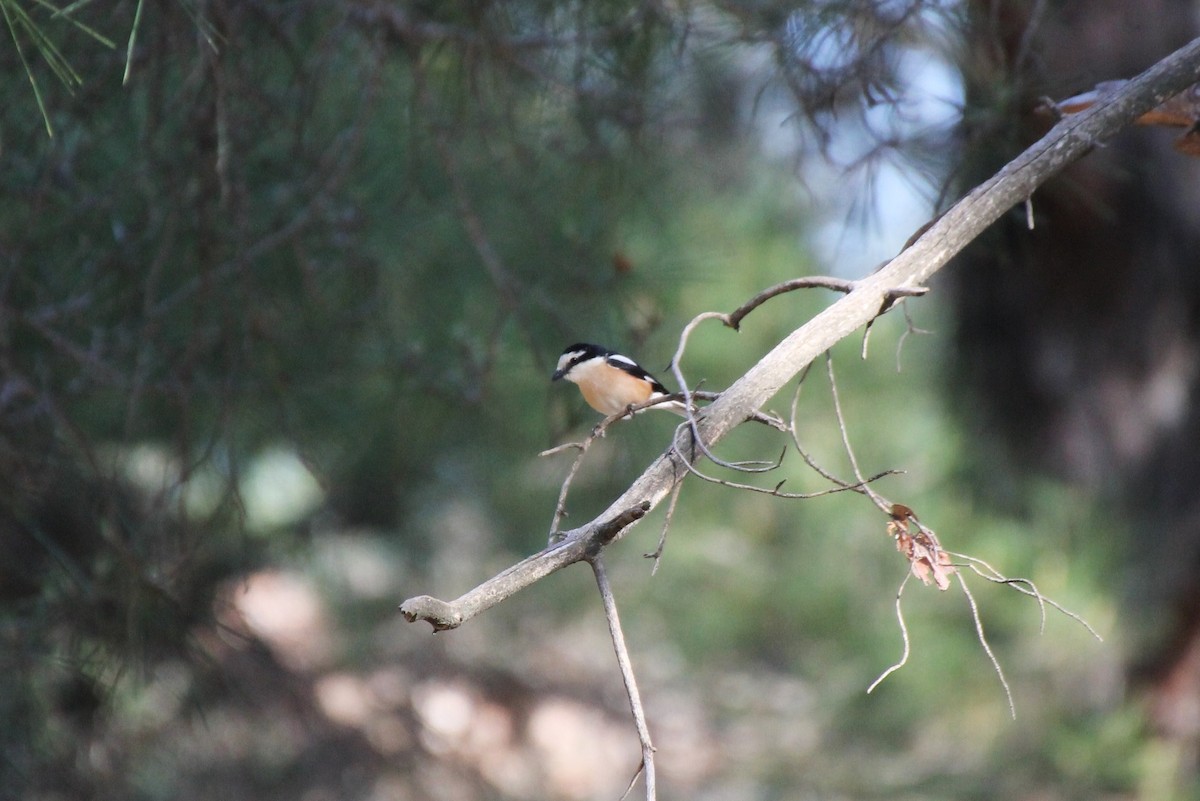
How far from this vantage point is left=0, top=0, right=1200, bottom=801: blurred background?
2.53 meters

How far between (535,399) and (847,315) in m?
2.97

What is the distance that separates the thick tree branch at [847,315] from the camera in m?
1.17

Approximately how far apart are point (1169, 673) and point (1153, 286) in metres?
1.24

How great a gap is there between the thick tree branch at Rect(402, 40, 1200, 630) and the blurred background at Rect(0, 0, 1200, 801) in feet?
1.98

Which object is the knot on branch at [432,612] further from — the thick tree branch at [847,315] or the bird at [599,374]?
the bird at [599,374]

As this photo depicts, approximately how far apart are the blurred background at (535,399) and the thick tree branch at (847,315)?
23.8 inches

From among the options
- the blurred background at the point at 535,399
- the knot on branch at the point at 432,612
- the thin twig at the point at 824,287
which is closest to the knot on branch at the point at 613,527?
the knot on branch at the point at 432,612

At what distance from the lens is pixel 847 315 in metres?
1.38

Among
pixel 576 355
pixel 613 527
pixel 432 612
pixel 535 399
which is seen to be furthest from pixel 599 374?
pixel 432 612

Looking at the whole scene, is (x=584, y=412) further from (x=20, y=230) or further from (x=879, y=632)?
(x=879, y=632)

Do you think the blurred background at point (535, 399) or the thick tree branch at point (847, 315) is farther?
the blurred background at point (535, 399)

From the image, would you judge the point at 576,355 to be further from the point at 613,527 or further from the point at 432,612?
the point at 432,612

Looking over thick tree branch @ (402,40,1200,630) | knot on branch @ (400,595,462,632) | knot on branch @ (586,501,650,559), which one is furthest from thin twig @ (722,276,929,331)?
knot on branch @ (400,595,462,632)

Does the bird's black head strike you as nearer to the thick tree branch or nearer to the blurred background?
the blurred background
